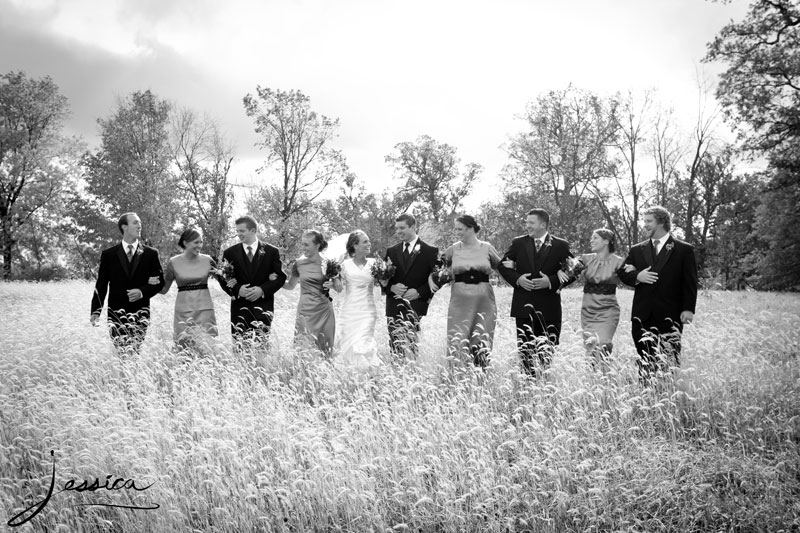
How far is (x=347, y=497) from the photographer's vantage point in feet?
13.8

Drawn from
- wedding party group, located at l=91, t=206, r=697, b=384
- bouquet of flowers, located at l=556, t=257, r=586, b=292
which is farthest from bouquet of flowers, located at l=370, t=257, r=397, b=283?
bouquet of flowers, located at l=556, t=257, r=586, b=292

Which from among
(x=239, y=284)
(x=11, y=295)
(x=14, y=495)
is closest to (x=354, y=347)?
(x=239, y=284)

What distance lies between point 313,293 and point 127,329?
2659mm

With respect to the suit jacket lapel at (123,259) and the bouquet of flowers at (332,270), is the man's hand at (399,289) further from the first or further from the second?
the suit jacket lapel at (123,259)

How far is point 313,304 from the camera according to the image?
27.9 ft

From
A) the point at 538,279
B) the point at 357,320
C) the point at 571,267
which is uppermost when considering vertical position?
the point at 571,267

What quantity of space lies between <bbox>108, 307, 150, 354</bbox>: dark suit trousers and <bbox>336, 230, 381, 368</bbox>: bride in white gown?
270 centimetres

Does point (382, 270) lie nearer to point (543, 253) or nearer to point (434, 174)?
point (543, 253)

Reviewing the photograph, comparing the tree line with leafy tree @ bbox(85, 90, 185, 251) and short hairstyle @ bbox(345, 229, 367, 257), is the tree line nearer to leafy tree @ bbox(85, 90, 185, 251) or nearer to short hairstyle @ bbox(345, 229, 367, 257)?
leafy tree @ bbox(85, 90, 185, 251)

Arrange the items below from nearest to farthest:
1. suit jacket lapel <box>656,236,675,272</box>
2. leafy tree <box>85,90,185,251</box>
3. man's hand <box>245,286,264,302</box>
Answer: suit jacket lapel <box>656,236,675,272</box> → man's hand <box>245,286,264,302</box> → leafy tree <box>85,90,185,251</box>

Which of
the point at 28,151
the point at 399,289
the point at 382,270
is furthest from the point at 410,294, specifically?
the point at 28,151

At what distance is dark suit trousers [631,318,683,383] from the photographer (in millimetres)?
6593

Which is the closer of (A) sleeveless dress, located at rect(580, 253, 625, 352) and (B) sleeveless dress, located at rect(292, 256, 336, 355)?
(A) sleeveless dress, located at rect(580, 253, 625, 352)

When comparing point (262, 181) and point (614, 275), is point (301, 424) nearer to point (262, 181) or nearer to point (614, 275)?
point (614, 275)
